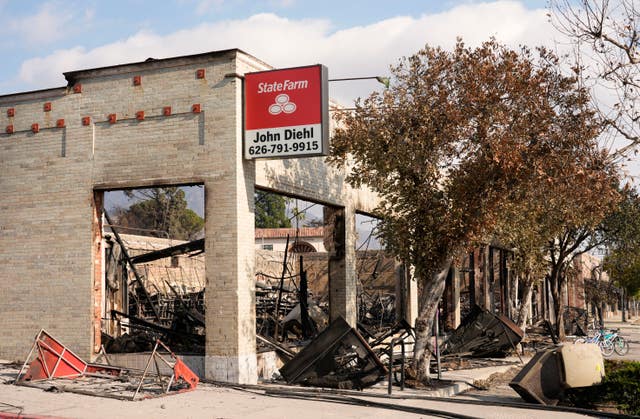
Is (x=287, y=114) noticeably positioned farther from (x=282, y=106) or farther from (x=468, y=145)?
(x=468, y=145)

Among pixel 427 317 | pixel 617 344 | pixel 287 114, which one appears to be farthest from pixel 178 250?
pixel 617 344

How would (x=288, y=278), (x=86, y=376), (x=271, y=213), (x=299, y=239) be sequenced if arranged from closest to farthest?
(x=86, y=376) → (x=288, y=278) → (x=299, y=239) → (x=271, y=213)

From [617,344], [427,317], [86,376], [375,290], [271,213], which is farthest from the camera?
[271,213]

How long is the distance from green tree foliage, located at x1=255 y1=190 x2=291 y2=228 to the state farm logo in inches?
3360

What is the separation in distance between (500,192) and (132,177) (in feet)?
26.4

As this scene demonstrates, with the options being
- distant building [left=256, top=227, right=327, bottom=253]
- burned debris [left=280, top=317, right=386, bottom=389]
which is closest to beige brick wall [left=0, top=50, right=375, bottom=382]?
burned debris [left=280, top=317, right=386, bottom=389]

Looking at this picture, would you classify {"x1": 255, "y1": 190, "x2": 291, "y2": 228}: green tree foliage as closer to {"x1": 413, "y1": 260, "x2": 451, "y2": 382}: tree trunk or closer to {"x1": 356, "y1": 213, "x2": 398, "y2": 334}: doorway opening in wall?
{"x1": 356, "y1": 213, "x2": 398, "y2": 334}: doorway opening in wall

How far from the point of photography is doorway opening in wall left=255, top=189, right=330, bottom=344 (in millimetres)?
21239

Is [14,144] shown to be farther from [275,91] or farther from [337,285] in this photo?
[337,285]

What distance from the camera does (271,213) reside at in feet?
349

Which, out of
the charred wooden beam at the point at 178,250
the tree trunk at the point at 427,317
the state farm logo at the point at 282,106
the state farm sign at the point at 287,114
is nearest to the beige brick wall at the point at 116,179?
the state farm sign at the point at 287,114

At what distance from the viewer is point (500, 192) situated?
15.4 meters

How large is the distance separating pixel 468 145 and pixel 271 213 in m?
91.1

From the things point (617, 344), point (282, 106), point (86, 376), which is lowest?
point (617, 344)
